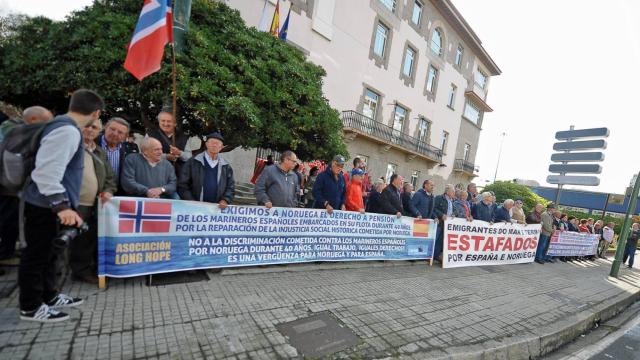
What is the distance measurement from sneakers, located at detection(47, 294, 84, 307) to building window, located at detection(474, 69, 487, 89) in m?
30.1

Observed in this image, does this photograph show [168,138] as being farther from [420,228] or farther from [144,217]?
[420,228]

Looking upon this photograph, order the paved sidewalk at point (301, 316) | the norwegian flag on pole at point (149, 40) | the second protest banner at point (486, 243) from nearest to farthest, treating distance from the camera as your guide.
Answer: the paved sidewalk at point (301, 316)
the norwegian flag on pole at point (149, 40)
the second protest banner at point (486, 243)

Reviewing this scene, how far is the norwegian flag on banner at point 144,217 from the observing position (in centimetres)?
319

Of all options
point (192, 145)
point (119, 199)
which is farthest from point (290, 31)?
point (119, 199)

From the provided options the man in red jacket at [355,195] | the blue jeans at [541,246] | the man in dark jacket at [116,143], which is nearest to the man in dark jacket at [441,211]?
the man in red jacket at [355,195]

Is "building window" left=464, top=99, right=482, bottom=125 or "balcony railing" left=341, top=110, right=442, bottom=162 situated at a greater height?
"building window" left=464, top=99, right=482, bottom=125

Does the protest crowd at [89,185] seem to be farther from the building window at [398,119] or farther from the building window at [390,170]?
the building window at [398,119]

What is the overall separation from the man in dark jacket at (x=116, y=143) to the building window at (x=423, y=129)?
65.7ft

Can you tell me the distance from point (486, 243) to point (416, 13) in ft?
57.5

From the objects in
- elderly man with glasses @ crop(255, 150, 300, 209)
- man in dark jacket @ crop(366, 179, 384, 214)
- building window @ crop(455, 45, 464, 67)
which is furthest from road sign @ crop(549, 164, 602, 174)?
elderly man with glasses @ crop(255, 150, 300, 209)

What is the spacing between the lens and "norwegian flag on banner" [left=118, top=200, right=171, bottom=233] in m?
3.19

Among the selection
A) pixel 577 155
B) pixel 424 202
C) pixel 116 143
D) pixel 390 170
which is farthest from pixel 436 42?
pixel 116 143

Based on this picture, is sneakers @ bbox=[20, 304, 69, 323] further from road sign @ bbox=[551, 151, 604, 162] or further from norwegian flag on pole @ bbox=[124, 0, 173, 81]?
road sign @ bbox=[551, 151, 604, 162]

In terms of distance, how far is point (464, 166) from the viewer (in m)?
25.3
